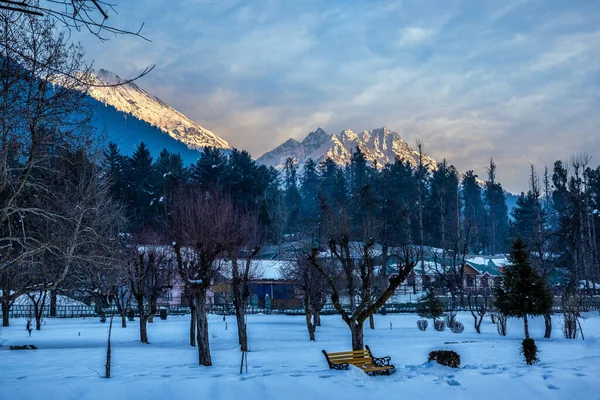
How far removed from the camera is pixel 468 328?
36.6 meters

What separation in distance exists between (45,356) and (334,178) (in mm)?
71214

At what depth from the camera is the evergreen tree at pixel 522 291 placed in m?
26.6

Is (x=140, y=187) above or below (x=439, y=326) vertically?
above

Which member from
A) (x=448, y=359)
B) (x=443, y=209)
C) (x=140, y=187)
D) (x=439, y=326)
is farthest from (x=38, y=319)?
(x=443, y=209)

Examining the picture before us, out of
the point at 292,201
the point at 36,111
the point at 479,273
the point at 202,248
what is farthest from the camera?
the point at 292,201

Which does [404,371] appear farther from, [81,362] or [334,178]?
[334,178]

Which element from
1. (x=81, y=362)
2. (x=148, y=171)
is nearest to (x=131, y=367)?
(x=81, y=362)

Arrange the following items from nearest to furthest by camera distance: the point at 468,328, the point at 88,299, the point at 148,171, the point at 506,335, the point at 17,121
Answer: the point at 17,121 < the point at 506,335 < the point at 468,328 < the point at 88,299 < the point at 148,171

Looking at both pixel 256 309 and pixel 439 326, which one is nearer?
pixel 439 326

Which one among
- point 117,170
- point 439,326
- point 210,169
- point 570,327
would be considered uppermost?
point 210,169

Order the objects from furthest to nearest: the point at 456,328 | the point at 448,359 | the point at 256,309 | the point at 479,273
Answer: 1. the point at 479,273
2. the point at 256,309
3. the point at 456,328
4. the point at 448,359

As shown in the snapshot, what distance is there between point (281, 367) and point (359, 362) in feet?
11.4

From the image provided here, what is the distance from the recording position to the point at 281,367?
57.3 ft

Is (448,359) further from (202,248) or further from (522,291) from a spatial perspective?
(522,291)
